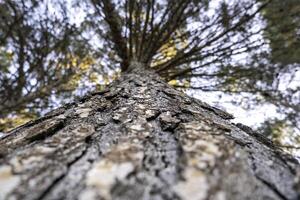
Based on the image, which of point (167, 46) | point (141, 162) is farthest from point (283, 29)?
point (141, 162)

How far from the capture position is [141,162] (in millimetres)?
670

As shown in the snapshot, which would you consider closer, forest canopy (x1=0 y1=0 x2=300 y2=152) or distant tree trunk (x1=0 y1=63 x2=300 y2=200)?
distant tree trunk (x1=0 y1=63 x2=300 y2=200)

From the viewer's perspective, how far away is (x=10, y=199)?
536 millimetres

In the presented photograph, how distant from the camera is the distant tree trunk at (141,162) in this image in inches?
21.7

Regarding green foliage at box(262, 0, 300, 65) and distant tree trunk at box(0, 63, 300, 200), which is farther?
green foliage at box(262, 0, 300, 65)

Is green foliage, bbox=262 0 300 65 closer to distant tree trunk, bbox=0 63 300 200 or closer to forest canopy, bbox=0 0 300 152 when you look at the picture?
forest canopy, bbox=0 0 300 152

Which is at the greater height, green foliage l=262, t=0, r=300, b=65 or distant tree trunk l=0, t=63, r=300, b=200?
distant tree trunk l=0, t=63, r=300, b=200

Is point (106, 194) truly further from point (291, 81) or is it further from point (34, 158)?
point (291, 81)

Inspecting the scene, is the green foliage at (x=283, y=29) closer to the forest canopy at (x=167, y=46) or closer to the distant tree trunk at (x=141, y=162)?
the forest canopy at (x=167, y=46)

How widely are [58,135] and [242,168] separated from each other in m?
0.50

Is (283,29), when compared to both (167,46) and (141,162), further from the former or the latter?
(141,162)

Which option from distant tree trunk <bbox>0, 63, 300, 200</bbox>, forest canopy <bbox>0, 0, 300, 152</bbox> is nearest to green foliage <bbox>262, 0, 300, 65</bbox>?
forest canopy <bbox>0, 0, 300, 152</bbox>

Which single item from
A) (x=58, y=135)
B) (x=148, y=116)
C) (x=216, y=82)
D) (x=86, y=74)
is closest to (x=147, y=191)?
(x=58, y=135)

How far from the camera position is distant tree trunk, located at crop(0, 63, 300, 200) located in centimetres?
55
